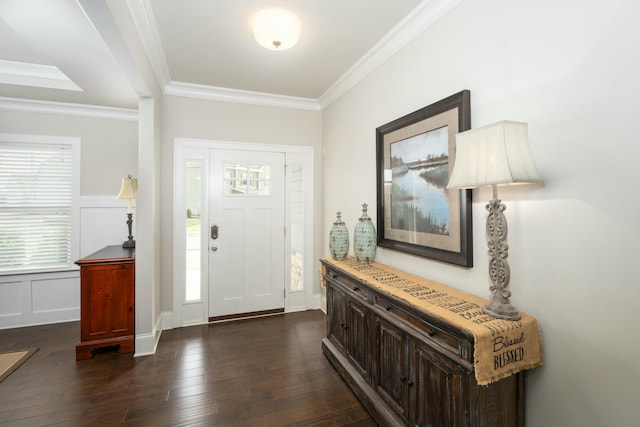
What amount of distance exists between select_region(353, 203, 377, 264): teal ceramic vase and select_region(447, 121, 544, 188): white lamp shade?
1.28 m

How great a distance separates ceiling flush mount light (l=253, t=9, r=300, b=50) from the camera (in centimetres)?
208

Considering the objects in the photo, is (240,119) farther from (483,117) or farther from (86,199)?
(483,117)

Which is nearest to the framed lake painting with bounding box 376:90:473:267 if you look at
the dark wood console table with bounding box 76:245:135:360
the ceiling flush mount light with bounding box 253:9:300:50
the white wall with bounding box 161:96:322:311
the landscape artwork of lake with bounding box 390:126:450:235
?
the landscape artwork of lake with bounding box 390:126:450:235

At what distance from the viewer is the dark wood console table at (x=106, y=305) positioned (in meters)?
2.71

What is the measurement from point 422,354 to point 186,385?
1839mm

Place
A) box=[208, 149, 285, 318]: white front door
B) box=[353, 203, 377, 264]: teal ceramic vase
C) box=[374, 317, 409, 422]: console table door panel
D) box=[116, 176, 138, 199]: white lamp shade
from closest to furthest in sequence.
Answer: box=[374, 317, 409, 422]: console table door panel, box=[353, 203, 377, 264]: teal ceramic vase, box=[116, 176, 138, 199]: white lamp shade, box=[208, 149, 285, 318]: white front door

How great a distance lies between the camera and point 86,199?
143 inches

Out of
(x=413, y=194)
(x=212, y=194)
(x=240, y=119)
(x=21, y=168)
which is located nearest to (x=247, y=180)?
(x=212, y=194)

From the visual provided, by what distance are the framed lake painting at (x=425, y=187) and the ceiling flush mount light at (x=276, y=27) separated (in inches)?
39.9

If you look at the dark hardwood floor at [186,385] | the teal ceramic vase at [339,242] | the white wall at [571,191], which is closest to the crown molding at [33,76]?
the dark hardwood floor at [186,385]

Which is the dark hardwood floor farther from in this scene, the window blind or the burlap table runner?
the burlap table runner

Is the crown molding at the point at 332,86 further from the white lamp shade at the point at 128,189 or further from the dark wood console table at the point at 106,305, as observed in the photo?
the dark wood console table at the point at 106,305

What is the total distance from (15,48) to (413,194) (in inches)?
141

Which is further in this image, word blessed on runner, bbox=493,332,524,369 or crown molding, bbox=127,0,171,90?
crown molding, bbox=127,0,171,90
